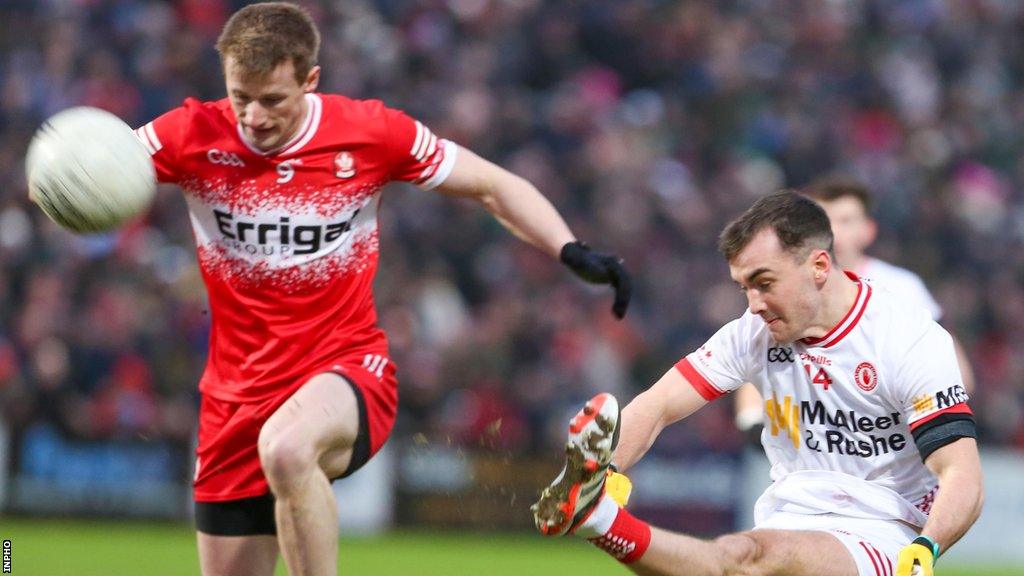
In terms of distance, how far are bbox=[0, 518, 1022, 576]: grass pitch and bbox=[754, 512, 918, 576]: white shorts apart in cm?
521

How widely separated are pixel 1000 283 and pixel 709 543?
37.3ft

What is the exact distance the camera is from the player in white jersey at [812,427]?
17.6 ft

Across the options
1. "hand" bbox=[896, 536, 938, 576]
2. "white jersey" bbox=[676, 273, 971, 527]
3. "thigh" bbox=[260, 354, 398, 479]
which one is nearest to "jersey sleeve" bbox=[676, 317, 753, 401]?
"white jersey" bbox=[676, 273, 971, 527]

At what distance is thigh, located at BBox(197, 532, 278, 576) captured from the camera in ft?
19.9

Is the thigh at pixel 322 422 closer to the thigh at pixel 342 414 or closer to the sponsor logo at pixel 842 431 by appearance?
the thigh at pixel 342 414

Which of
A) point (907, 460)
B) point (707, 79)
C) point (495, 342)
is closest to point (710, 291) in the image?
point (495, 342)

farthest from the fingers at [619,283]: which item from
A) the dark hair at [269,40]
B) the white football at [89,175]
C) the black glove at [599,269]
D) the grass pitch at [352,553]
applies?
the grass pitch at [352,553]

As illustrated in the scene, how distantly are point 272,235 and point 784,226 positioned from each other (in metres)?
1.96

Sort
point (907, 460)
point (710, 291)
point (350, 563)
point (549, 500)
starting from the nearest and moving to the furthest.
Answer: point (549, 500)
point (907, 460)
point (350, 563)
point (710, 291)

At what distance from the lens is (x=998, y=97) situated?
18.6 meters

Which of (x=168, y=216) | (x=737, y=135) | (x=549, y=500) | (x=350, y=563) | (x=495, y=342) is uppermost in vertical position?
(x=737, y=135)

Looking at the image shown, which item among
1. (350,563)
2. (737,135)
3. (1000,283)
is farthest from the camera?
(737,135)

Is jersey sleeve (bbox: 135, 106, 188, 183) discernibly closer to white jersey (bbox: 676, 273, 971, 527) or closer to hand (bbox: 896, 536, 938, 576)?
white jersey (bbox: 676, 273, 971, 527)

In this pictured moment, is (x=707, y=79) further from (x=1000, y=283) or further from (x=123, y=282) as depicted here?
(x=123, y=282)
